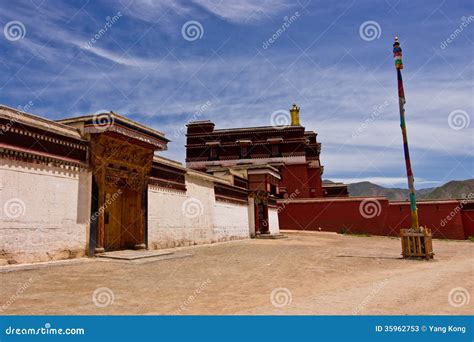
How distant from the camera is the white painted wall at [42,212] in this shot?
7457 millimetres

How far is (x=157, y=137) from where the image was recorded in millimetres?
12133

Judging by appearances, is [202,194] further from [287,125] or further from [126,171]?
[287,125]

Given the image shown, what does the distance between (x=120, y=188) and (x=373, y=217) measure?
20.8m

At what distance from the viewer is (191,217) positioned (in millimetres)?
15102

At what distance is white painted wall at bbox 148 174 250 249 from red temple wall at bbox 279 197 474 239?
885 centimetres

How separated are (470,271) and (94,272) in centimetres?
901

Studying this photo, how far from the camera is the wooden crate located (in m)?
11.7

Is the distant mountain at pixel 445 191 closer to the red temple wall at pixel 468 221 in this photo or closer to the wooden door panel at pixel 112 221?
the red temple wall at pixel 468 221

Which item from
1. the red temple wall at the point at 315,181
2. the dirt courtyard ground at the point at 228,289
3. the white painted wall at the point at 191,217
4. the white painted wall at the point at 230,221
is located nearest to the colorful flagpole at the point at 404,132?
the dirt courtyard ground at the point at 228,289

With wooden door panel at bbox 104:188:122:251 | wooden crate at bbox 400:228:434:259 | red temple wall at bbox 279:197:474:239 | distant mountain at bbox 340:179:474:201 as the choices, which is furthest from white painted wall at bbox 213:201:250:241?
distant mountain at bbox 340:179:474:201

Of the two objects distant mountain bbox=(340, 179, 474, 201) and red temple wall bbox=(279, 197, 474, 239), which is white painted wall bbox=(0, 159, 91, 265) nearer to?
red temple wall bbox=(279, 197, 474, 239)

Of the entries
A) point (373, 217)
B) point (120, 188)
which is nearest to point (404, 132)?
point (120, 188)

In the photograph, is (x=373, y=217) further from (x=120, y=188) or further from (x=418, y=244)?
(x=120, y=188)

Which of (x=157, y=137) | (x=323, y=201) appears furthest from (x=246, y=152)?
(x=157, y=137)
